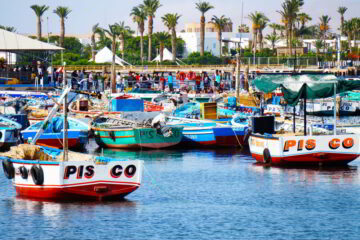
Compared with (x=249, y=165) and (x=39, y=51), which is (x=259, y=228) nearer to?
(x=249, y=165)

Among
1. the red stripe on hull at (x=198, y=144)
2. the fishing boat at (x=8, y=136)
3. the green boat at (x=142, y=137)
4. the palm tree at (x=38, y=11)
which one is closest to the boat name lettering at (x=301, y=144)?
the green boat at (x=142, y=137)

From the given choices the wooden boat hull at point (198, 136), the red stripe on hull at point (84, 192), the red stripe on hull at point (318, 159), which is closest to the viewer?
the red stripe on hull at point (84, 192)

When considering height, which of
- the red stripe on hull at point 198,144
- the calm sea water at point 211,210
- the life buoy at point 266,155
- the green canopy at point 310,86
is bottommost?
the calm sea water at point 211,210

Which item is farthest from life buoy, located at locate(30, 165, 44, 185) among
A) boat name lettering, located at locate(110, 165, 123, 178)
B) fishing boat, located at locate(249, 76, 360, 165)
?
fishing boat, located at locate(249, 76, 360, 165)

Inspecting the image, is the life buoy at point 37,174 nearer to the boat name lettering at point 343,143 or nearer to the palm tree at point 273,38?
the boat name lettering at point 343,143

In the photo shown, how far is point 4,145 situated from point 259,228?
875 inches

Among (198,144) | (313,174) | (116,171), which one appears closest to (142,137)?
(198,144)

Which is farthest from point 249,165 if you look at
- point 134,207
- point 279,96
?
point 279,96

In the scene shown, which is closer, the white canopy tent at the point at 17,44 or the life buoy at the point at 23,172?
the life buoy at the point at 23,172

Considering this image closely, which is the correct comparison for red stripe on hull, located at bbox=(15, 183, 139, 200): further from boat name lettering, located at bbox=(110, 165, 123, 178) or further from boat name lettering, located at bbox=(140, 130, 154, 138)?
boat name lettering, located at bbox=(140, 130, 154, 138)

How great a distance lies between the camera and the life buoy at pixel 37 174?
2792 cm

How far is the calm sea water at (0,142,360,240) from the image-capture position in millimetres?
25625

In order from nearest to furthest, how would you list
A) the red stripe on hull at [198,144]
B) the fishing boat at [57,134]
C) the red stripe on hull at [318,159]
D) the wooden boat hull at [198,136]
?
the red stripe on hull at [318,159] < the fishing boat at [57,134] < the wooden boat hull at [198,136] < the red stripe on hull at [198,144]

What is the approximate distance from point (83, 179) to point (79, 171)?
471mm
